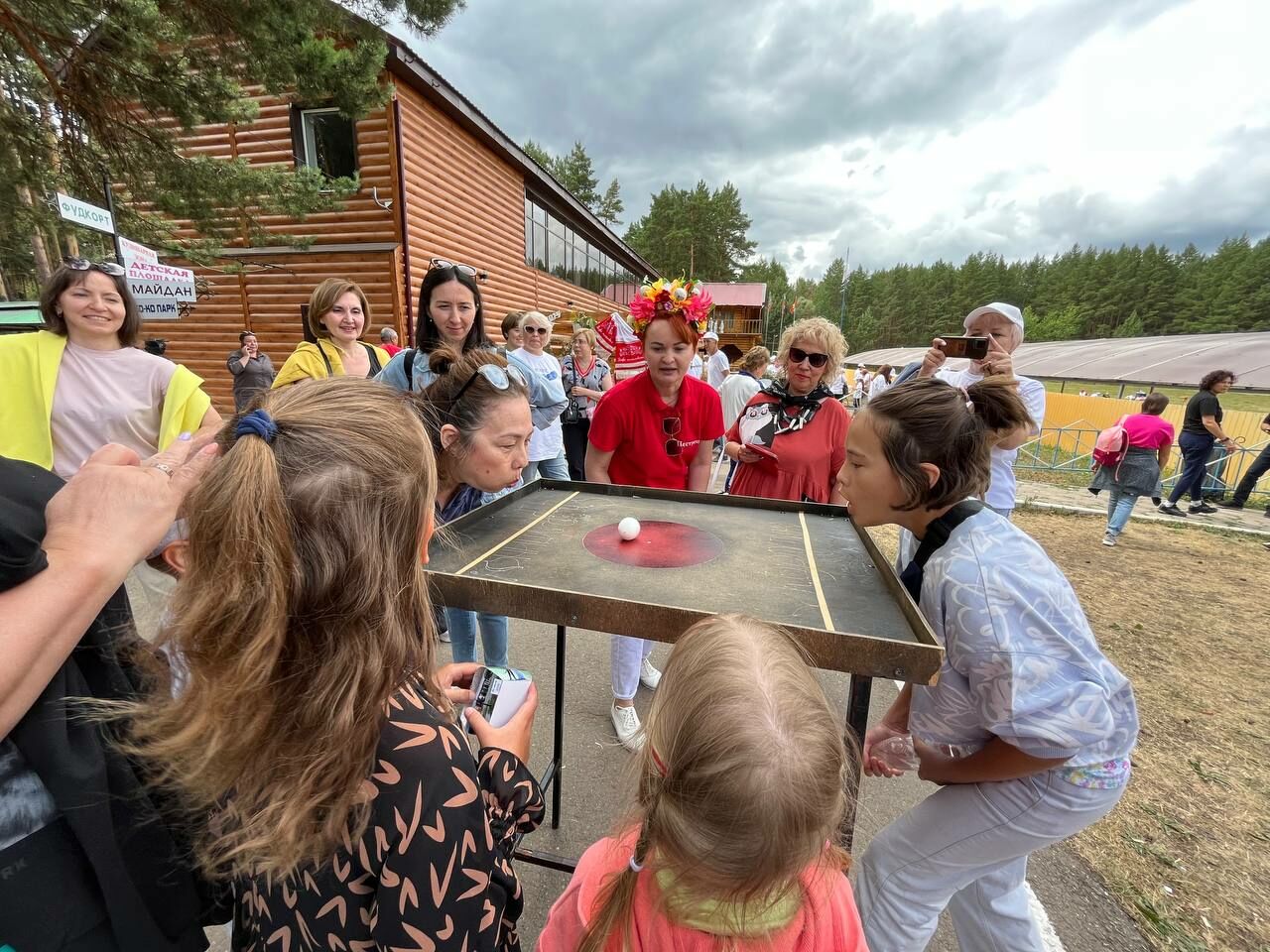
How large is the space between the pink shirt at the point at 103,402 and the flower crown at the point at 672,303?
7.25 ft

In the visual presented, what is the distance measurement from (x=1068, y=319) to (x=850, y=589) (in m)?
78.4

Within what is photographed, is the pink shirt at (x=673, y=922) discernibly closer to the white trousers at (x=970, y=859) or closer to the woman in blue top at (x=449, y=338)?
the white trousers at (x=970, y=859)

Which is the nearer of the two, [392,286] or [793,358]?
[793,358]

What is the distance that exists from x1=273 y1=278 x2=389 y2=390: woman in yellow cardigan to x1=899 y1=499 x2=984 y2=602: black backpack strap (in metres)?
2.89

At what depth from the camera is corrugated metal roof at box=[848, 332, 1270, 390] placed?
57.0ft

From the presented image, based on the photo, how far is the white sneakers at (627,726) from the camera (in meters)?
2.64

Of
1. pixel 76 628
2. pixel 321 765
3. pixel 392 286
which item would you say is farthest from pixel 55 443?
pixel 392 286

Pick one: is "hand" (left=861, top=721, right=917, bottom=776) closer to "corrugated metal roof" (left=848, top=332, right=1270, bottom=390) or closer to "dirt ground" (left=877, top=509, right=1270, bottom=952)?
"dirt ground" (left=877, top=509, right=1270, bottom=952)

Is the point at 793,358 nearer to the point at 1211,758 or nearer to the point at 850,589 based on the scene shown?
the point at 850,589

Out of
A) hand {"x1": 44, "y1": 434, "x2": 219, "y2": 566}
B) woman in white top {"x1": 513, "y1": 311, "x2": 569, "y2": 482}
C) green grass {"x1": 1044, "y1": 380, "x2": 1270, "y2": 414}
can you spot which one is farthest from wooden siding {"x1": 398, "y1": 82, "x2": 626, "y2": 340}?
green grass {"x1": 1044, "y1": 380, "x2": 1270, "y2": 414}

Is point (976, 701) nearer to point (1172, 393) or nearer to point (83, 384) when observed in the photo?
point (83, 384)

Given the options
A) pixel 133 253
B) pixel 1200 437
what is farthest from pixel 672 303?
pixel 1200 437

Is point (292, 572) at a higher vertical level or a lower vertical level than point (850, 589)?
higher

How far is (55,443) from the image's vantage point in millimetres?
2330
